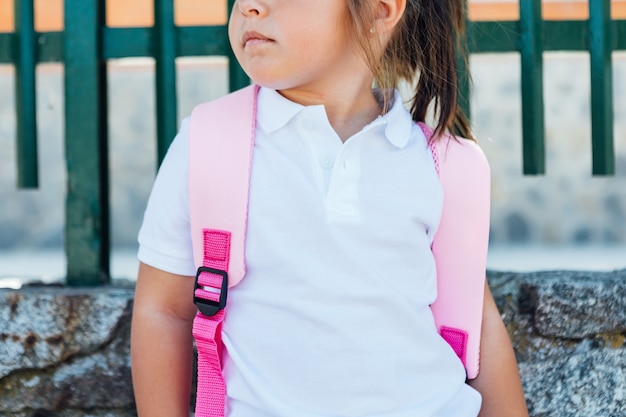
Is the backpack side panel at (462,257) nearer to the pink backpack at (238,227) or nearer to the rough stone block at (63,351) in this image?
the pink backpack at (238,227)

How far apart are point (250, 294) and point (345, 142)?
27 cm

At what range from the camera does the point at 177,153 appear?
1.64 m

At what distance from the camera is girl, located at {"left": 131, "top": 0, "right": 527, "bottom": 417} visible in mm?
1572

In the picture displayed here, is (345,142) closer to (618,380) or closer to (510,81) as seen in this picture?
(618,380)

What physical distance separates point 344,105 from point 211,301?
40 centimetres

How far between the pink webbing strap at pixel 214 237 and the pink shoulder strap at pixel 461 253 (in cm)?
34

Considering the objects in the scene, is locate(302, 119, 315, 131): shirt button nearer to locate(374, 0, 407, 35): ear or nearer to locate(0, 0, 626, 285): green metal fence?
locate(374, 0, 407, 35): ear

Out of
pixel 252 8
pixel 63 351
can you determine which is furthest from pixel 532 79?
pixel 63 351

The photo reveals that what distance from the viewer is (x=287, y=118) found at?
5.40 feet

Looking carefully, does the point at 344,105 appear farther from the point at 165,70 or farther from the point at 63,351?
the point at 63,351

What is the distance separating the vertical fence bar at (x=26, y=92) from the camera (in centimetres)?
201

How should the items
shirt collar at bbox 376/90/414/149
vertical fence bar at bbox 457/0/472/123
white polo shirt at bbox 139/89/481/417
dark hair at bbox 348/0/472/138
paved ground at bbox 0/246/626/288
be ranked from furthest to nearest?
paved ground at bbox 0/246/626/288 → vertical fence bar at bbox 457/0/472/123 → dark hair at bbox 348/0/472/138 → shirt collar at bbox 376/90/414/149 → white polo shirt at bbox 139/89/481/417

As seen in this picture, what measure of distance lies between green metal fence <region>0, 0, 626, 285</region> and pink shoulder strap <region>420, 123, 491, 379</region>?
1.08 ft

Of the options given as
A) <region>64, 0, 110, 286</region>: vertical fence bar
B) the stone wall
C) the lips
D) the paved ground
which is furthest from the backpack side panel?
the paved ground
